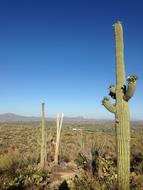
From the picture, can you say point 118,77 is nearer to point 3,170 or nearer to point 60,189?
point 60,189

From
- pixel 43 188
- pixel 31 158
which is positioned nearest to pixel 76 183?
pixel 43 188

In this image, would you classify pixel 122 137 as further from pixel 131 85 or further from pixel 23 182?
pixel 23 182

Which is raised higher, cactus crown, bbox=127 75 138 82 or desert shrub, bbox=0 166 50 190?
cactus crown, bbox=127 75 138 82

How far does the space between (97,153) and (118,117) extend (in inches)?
247

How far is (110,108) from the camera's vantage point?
751cm

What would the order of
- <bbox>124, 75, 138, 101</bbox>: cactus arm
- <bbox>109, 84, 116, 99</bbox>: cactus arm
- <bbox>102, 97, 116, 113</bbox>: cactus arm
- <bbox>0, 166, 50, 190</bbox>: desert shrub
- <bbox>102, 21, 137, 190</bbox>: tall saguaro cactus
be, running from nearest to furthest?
<bbox>124, 75, 138, 101</bbox>: cactus arm
<bbox>102, 21, 137, 190</bbox>: tall saguaro cactus
<bbox>102, 97, 116, 113</bbox>: cactus arm
<bbox>109, 84, 116, 99</bbox>: cactus arm
<bbox>0, 166, 50, 190</bbox>: desert shrub

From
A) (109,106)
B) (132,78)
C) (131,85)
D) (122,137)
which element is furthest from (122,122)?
(132,78)

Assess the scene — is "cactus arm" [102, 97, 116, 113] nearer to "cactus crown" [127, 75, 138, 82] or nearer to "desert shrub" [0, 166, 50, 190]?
"cactus crown" [127, 75, 138, 82]

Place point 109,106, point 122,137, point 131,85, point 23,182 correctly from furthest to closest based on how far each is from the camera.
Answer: point 23,182, point 109,106, point 122,137, point 131,85

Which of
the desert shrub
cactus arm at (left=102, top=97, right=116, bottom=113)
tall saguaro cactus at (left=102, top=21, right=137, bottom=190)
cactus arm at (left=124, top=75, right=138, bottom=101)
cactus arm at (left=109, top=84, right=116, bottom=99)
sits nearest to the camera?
cactus arm at (left=124, top=75, right=138, bottom=101)

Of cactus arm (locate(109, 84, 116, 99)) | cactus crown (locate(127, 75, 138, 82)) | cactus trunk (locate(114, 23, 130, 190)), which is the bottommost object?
cactus trunk (locate(114, 23, 130, 190))

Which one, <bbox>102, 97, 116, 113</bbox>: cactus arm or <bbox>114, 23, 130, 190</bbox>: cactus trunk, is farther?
<bbox>102, 97, 116, 113</bbox>: cactus arm

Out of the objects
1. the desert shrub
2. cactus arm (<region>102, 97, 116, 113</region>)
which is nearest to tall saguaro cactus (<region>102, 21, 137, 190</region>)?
cactus arm (<region>102, 97, 116, 113</region>)

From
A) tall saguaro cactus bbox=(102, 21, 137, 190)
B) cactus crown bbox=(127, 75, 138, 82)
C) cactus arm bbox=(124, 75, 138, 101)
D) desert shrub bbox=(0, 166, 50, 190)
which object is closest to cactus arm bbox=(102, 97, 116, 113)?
tall saguaro cactus bbox=(102, 21, 137, 190)
